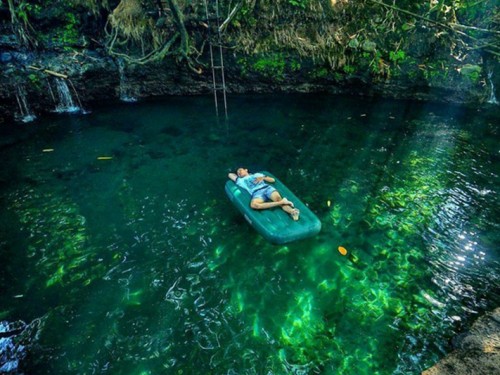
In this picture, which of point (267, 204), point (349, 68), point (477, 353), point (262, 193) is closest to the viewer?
point (477, 353)

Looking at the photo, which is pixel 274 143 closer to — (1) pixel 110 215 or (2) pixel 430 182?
(2) pixel 430 182

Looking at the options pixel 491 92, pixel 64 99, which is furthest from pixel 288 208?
pixel 64 99

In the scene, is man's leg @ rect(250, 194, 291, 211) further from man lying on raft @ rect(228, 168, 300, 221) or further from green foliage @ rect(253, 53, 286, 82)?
green foliage @ rect(253, 53, 286, 82)

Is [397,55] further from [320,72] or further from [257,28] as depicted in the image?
[257,28]

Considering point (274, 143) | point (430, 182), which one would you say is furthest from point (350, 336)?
point (274, 143)

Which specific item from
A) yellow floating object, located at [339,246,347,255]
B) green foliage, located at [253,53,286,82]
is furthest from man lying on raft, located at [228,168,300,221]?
green foliage, located at [253,53,286,82]

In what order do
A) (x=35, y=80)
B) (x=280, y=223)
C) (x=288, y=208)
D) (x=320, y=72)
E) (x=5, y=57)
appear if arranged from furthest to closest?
1. (x=320, y=72)
2. (x=35, y=80)
3. (x=5, y=57)
4. (x=288, y=208)
5. (x=280, y=223)

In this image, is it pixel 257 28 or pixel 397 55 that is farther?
pixel 257 28
